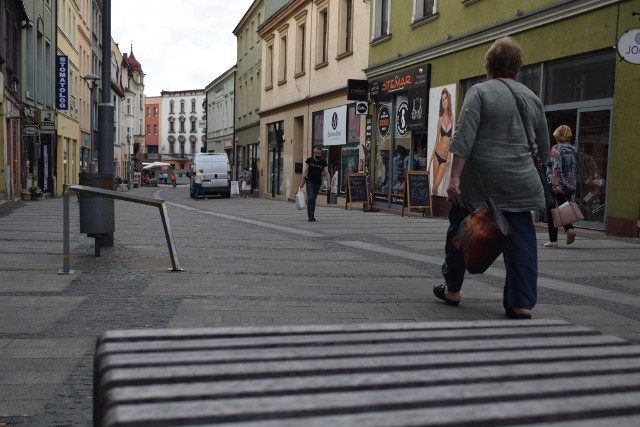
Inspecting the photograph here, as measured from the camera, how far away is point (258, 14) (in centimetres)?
4162

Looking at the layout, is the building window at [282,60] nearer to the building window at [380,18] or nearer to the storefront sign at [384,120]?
the building window at [380,18]

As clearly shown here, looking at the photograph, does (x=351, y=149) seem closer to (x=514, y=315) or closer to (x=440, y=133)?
(x=440, y=133)

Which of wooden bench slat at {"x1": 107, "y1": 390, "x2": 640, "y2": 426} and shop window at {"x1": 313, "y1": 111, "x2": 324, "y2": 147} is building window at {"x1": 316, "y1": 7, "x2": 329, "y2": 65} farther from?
wooden bench slat at {"x1": 107, "y1": 390, "x2": 640, "y2": 426}

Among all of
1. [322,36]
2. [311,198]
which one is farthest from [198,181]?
[311,198]

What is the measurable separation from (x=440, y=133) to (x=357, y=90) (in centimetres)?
537

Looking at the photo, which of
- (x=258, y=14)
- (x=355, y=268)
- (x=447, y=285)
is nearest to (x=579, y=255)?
(x=355, y=268)

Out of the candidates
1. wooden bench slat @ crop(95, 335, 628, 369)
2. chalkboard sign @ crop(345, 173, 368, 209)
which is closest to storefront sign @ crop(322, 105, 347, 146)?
chalkboard sign @ crop(345, 173, 368, 209)

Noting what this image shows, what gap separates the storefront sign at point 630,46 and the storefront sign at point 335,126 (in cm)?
1475

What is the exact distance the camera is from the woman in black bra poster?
1717 cm

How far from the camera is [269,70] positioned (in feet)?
121

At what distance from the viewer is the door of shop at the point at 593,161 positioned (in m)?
12.0

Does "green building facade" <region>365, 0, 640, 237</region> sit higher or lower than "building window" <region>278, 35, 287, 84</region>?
lower

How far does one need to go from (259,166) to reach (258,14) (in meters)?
9.12

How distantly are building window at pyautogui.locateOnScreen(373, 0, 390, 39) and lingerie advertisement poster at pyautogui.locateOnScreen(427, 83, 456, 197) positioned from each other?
442 centimetres
